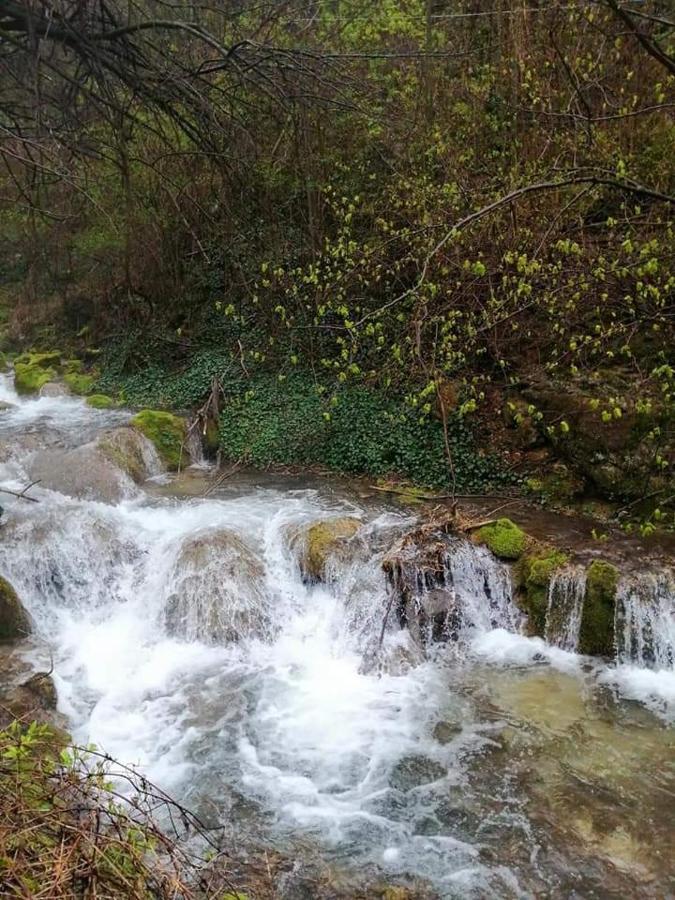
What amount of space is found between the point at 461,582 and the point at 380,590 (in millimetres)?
894

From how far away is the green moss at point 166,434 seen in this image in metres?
11.0

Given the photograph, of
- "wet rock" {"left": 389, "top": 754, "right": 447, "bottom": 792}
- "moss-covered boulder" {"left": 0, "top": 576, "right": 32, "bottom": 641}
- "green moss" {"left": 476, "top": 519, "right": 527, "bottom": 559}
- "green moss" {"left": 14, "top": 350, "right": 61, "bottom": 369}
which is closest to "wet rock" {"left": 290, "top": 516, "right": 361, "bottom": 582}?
"green moss" {"left": 476, "top": 519, "right": 527, "bottom": 559}

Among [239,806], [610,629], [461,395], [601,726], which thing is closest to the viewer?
[239,806]

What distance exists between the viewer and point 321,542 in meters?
7.98

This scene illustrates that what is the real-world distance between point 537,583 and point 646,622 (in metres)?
1.08

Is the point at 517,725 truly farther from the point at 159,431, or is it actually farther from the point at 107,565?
the point at 159,431

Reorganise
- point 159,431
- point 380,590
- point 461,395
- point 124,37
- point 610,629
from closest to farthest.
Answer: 1. point 124,37
2. point 610,629
3. point 380,590
4. point 461,395
5. point 159,431

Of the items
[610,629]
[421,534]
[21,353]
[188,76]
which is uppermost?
[188,76]

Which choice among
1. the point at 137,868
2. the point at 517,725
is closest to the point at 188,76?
the point at 137,868

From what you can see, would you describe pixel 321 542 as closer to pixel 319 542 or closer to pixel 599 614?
pixel 319 542

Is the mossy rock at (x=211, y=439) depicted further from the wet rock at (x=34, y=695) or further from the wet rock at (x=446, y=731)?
the wet rock at (x=446, y=731)

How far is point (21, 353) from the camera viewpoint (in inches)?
674

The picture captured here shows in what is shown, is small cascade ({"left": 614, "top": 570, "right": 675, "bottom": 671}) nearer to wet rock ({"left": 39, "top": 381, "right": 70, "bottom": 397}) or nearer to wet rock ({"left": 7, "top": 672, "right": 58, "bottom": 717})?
wet rock ({"left": 7, "top": 672, "right": 58, "bottom": 717})

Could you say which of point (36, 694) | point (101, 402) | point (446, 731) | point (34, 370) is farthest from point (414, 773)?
point (34, 370)
